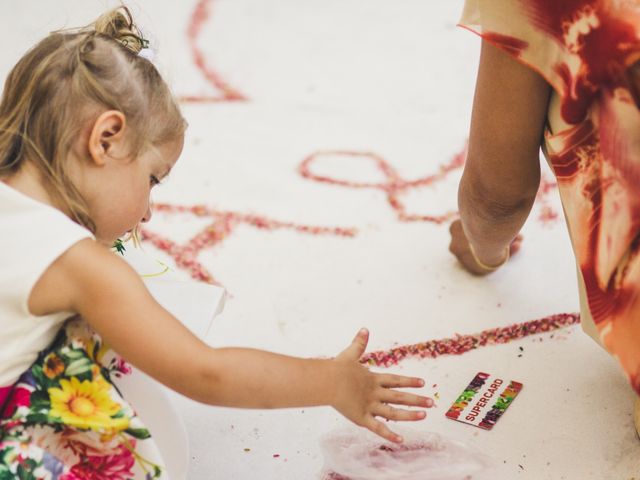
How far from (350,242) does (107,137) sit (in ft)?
2.49

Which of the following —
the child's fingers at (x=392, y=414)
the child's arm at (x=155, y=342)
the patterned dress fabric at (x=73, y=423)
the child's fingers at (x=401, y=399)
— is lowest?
the patterned dress fabric at (x=73, y=423)

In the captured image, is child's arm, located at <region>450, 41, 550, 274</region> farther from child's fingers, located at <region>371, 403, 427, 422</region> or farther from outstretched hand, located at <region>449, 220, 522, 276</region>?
child's fingers, located at <region>371, 403, 427, 422</region>

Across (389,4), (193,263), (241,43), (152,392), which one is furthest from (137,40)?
(389,4)

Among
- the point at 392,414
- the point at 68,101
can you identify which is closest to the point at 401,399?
the point at 392,414

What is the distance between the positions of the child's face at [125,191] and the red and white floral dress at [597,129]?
43cm

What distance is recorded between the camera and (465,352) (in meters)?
1.39

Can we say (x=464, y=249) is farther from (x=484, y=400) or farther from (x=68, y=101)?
→ (x=68, y=101)

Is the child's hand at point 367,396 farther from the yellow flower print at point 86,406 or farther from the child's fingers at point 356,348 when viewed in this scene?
the yellow flower print at point 86,406

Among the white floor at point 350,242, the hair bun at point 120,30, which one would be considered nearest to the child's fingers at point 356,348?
the white floor at point 350,242

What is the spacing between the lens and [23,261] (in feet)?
2.97

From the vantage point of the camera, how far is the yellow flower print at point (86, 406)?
0.94 metres

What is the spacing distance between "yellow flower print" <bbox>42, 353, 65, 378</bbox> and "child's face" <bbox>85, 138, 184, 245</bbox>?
0.16m

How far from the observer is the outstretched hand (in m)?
1.57

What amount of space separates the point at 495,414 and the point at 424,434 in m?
0.13
